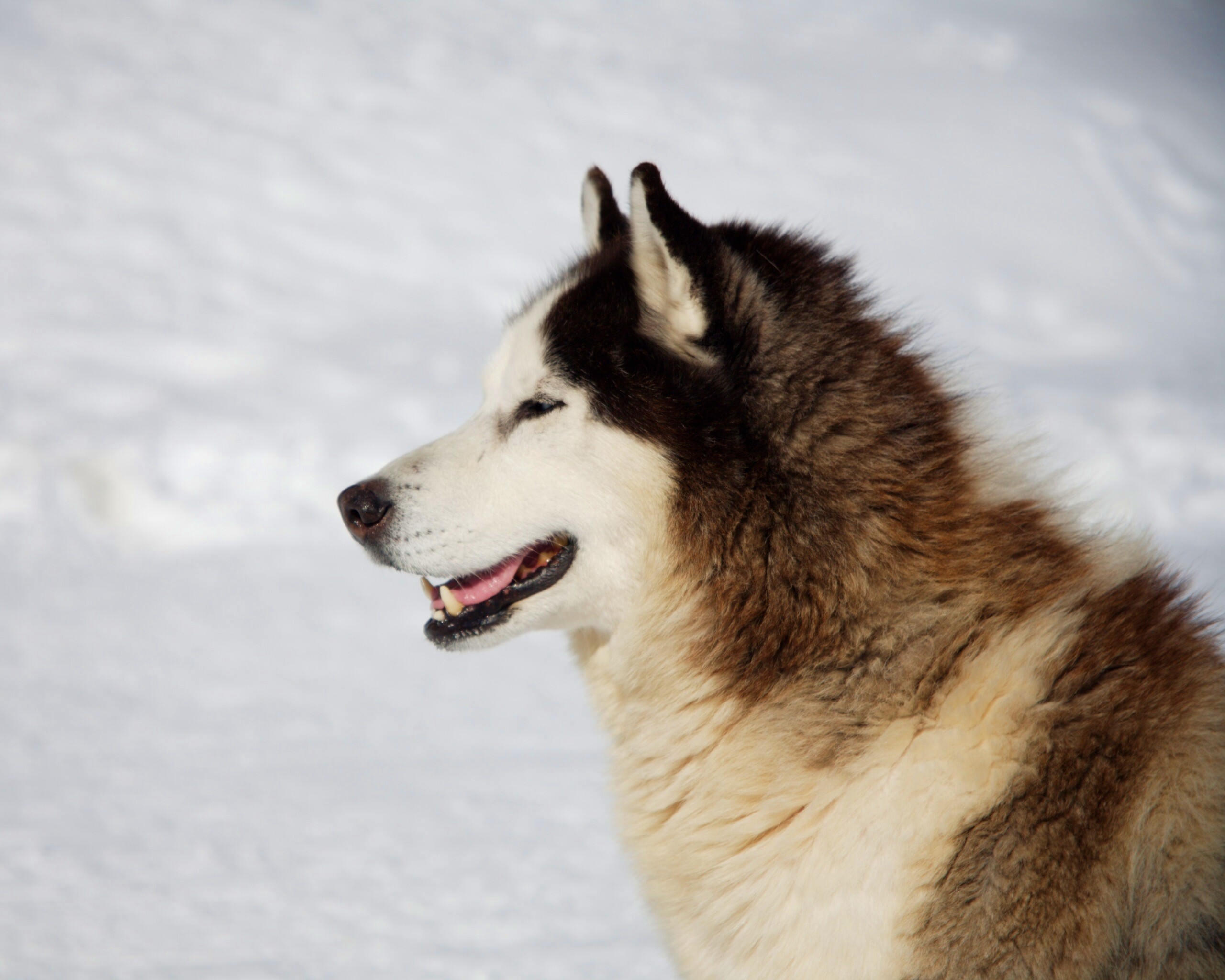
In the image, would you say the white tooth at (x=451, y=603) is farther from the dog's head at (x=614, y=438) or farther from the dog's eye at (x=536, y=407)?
the dog's eye at (x=536, y=407)

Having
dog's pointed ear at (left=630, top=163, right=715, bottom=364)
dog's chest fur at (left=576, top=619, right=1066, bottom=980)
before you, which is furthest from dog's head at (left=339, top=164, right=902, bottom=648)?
dog's chest fur at (left=576, top=619, right=1066, bottom=980)

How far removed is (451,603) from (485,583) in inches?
3.8

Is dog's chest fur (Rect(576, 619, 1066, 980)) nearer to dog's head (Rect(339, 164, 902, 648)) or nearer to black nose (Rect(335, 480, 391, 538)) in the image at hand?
dog's head (Rect(339, 164, 902, 648))

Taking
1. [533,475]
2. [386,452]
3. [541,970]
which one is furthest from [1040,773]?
[386,452]

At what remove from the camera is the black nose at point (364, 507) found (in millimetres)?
2285

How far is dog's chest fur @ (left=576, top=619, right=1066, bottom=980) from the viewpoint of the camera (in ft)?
5.85

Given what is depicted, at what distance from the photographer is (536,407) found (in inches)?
89.7

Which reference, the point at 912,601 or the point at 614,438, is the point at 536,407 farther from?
the point at 912,601

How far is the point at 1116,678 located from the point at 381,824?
2847 mm

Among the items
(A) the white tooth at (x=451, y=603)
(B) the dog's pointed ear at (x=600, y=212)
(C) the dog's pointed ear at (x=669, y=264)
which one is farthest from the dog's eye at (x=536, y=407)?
(B) the dog's pointed ear at (x=600, y=212)

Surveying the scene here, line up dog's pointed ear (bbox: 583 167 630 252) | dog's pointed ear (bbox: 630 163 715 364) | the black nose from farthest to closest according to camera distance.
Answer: dog's pointed ear (bbox: 583 167 630 252)
the black nose
dog's pointed ear (bbox: 630 163 715 364)

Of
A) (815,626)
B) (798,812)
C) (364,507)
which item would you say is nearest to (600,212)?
(364,507)

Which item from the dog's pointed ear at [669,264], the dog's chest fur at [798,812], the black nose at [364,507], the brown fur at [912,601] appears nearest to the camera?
the brown fur at [912,601]

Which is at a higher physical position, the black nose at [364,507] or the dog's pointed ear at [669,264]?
the dog's pointed ear at [669,264]
